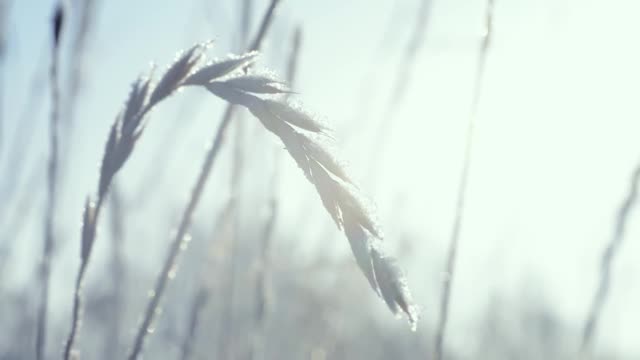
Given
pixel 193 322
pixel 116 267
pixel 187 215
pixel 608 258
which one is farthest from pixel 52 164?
pixel 116 267

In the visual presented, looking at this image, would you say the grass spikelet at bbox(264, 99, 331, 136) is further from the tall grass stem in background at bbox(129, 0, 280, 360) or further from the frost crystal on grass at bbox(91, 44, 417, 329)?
the tall grass stem in background at bbox(129, 0, 280, 360)

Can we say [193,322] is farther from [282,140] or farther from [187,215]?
[282,140]

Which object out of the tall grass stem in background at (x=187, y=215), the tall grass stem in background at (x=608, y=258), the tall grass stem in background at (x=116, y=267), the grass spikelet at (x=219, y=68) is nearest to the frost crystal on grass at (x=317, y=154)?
the grass spikelet at (x=219, y=68)

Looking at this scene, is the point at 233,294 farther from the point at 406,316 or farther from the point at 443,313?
the point at 406,316

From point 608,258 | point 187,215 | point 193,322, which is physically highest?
point 187,215

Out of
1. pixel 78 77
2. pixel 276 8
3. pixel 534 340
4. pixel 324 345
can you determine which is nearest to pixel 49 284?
pixel 276 8

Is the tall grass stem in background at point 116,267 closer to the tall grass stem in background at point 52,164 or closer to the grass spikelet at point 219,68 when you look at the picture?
the tall grass stem in background at point 52,164

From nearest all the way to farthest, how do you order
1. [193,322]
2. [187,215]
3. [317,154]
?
[317,154] → [187,215] → [193,322]
